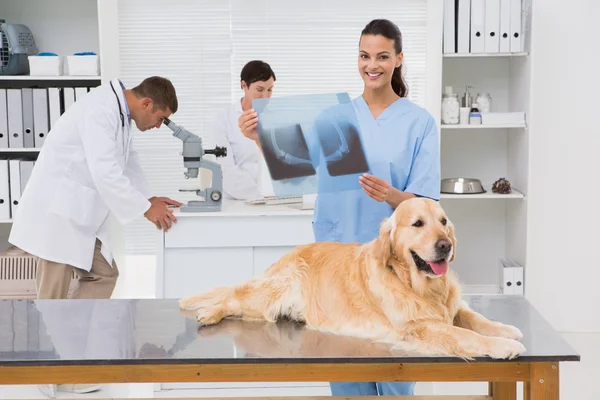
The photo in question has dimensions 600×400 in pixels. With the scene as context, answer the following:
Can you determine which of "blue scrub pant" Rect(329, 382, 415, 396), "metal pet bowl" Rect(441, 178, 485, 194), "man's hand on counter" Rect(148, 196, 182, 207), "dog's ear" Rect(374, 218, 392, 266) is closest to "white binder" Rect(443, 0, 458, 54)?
"metal pet bowl" Rect(441, 178, 485, 194)

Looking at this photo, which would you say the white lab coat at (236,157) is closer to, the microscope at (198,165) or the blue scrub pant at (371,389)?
the microscope at (198,165)

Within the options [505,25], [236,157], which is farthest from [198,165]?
[505,25]

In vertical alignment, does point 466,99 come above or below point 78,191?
above

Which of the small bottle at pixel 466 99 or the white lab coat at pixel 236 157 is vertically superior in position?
the small bottle at pixel 466 99

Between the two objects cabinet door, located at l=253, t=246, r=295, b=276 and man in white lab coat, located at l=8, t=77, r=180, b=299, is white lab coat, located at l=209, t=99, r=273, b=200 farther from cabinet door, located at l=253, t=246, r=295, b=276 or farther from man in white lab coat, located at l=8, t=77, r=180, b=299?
man in white lab coat, located at l=8, t=77, r=180, b=299

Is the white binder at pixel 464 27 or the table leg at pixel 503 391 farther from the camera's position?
the white binder at pixel 464 27

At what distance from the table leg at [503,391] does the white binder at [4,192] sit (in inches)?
108

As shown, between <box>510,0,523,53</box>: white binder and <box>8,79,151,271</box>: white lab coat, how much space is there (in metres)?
2.02

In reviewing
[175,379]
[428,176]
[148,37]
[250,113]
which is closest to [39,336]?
[175,379]

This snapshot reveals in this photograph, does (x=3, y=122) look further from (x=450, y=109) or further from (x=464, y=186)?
(x=464, y=186)

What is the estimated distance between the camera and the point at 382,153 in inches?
83.0

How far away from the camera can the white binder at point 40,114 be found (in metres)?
3.96

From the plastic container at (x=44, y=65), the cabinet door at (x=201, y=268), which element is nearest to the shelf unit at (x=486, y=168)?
the cabinet door at (x=201, y=268)

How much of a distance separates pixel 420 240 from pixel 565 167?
2.85 m
